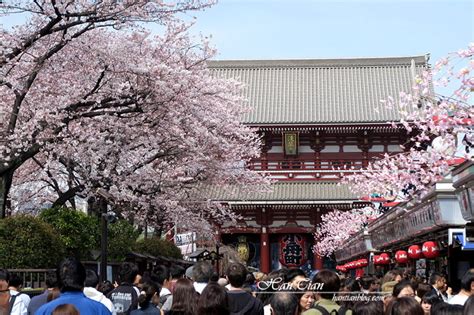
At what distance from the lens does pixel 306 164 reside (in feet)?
140

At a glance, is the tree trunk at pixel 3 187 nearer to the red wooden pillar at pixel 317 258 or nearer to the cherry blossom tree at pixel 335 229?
the cherry blossom tree at pixel 335 229

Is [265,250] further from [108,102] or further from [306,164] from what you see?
[108,102]

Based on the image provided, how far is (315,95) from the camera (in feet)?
149

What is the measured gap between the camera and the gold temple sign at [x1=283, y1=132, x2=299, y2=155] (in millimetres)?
42500

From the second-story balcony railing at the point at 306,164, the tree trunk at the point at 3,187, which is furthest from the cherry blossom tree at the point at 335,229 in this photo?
the tree trunk at the point at 3,187

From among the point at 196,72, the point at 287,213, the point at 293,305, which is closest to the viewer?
the point at 293,305

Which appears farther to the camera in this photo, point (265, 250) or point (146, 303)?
point (265, 250)

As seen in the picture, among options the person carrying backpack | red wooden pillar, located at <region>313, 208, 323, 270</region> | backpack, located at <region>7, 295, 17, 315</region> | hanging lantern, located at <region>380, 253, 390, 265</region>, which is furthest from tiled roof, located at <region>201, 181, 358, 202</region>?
the person carrying backpack

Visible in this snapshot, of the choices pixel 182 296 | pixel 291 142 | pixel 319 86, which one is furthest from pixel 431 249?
pixel 319 86

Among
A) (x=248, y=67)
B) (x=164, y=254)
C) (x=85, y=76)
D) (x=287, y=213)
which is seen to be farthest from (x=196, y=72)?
(x=248, y=67)

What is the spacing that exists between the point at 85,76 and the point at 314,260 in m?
27.2

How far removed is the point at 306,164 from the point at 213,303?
1430 inches

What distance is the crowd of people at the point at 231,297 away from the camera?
654 cm

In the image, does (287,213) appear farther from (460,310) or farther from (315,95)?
(460,310)
